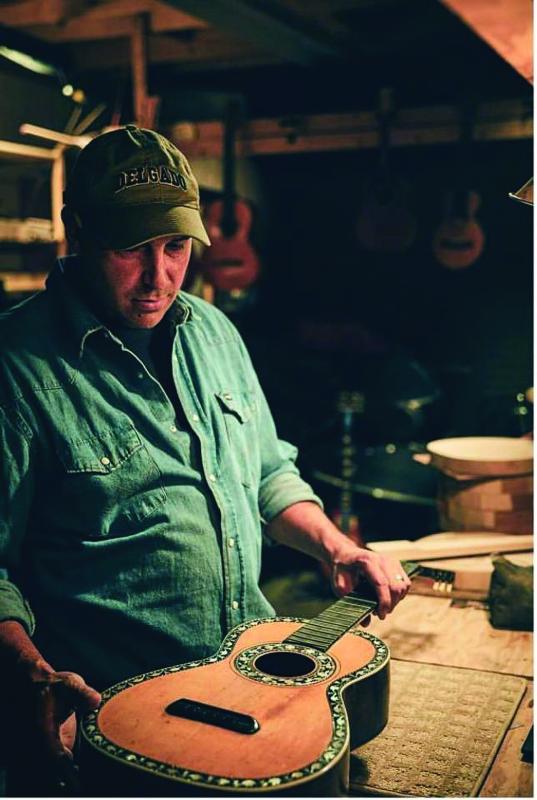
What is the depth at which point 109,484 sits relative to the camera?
6.75 ft

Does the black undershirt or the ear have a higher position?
the ear

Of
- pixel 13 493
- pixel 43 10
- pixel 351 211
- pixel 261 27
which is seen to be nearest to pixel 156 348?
pixel 13 493

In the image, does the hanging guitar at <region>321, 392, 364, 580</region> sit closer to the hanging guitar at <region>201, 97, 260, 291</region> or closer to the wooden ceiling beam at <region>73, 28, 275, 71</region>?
the hanging guitar at <region>201, 97, 260, 291</region>

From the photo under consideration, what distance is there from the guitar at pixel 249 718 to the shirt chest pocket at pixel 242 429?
1.42 ft

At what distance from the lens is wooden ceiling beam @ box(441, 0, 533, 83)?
5.53 ft

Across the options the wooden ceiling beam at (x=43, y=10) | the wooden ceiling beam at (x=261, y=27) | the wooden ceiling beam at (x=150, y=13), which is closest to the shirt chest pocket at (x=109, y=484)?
the wooden ceiling beam at (x=261, y=27)

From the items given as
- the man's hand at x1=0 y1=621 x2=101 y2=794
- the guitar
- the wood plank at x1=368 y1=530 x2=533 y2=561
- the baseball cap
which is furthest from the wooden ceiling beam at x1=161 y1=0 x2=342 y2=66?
the man's hand at x1=0 y1=621 x2=101 y2=794

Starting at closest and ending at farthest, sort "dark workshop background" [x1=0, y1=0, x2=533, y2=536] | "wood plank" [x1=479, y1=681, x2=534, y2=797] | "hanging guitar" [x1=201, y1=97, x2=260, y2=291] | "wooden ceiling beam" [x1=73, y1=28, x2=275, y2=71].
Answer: "wood plank" [x1=479, y1=681, x2=534, y2=797] < "dark workshop background" [x1=0, y1=0, x2=533, y2=536] < "hanging guitar" [x1=201, y1=97, x2=260, y2=291] < "wooden ceiling beam" [x1=73, y1=28, x2=275, y2=71]

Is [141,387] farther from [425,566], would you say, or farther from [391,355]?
[391,355]

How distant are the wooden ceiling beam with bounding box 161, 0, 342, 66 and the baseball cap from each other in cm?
283

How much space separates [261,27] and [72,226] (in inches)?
153

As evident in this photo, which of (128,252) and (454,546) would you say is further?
(454,546)

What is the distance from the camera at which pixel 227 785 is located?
145 centimetres

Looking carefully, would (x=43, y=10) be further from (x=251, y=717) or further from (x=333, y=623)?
(x=251, y=717)
